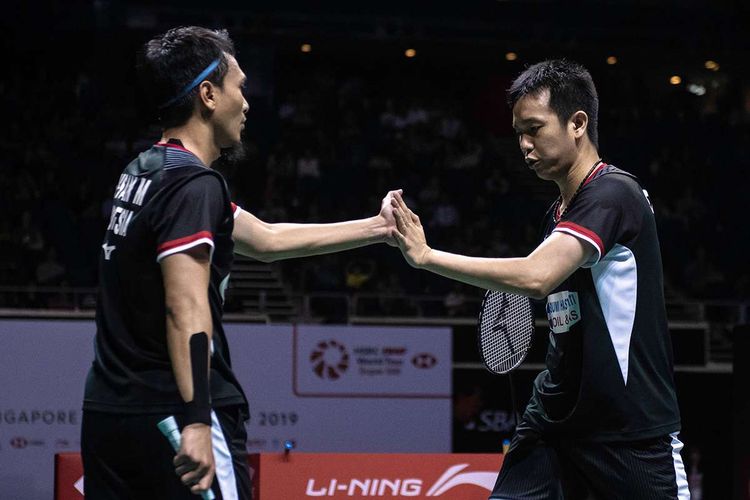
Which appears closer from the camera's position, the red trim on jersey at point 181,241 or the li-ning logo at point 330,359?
the red trim on jersey at point 181,241

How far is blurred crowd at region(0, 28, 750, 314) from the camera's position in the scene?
573 inches

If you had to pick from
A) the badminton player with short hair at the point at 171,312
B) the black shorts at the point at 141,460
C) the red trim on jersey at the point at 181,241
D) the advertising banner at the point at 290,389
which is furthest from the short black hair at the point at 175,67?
the advertising banner at the point at 290,389

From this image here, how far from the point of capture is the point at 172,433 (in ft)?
9.35

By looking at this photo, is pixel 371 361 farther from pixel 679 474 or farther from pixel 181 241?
pixel 181 241

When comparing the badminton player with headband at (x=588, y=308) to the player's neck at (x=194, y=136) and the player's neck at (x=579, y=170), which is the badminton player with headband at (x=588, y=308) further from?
the player's neck at (x=194, y=136)

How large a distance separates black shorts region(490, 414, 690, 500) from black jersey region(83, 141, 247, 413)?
135 centimetres

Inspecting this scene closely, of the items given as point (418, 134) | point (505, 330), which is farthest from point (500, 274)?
point (418, 134)

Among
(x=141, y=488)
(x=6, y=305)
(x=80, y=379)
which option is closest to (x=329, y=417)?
(x=80, y=379)

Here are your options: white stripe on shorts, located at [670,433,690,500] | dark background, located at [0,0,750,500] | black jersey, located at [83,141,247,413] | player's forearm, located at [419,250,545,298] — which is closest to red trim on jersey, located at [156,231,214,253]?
black jersey, located at [83,141,247,413]

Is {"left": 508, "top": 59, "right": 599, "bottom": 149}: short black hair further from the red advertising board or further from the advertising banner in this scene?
the advertising banner

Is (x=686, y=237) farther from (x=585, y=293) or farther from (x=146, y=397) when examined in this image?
(x=146, y=397)

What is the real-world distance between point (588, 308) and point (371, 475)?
270 centimetres

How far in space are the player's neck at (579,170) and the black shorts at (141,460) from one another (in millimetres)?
1518

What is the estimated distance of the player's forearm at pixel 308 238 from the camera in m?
4.16
